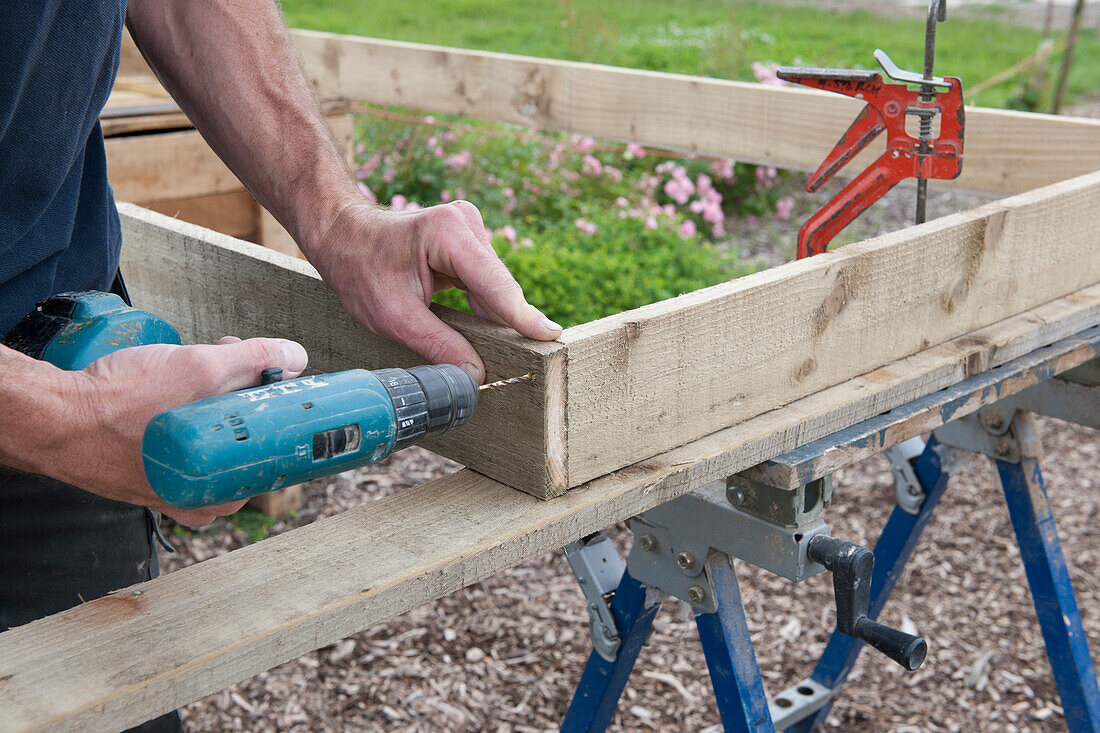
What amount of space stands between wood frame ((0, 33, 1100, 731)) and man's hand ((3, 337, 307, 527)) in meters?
0.13

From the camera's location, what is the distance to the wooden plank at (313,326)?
3.82 feet

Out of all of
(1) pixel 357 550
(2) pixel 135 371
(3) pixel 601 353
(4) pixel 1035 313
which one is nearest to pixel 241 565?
(1) pixel 357 550

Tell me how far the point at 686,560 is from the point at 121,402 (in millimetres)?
835

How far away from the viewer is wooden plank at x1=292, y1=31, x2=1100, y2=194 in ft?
7.59

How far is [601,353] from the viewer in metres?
1.18

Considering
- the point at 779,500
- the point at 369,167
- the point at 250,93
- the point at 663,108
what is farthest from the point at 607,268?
the point at 779,500

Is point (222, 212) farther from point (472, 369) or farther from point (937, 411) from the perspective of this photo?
point (937, 411)

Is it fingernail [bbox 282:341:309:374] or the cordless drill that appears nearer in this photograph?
the cordless drill

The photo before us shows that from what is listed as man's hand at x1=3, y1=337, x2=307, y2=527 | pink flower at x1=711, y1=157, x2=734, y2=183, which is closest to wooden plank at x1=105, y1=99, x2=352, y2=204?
man's hand at x1=3, y1=337, x2=307, y2=527

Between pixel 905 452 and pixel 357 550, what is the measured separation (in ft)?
4.71

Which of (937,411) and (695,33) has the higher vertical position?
(695,33)

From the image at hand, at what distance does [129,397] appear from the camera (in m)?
0.95

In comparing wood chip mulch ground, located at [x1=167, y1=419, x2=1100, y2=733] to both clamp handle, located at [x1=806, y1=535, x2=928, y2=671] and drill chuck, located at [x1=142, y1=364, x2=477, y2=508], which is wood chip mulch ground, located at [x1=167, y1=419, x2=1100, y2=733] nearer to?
clamp handle, located at [x1=806, y1=535, x2=928, y2=671]

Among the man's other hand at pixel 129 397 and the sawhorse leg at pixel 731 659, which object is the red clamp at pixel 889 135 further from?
the man's other hand at pixel 129 397
